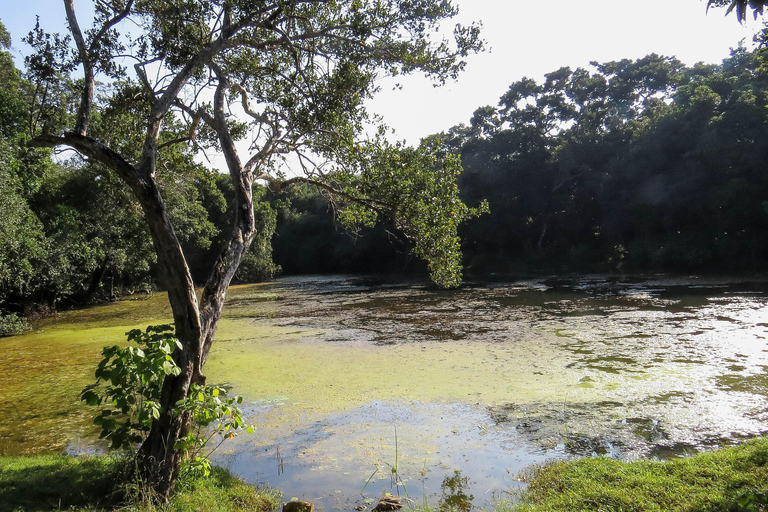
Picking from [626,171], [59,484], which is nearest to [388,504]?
[59,484]

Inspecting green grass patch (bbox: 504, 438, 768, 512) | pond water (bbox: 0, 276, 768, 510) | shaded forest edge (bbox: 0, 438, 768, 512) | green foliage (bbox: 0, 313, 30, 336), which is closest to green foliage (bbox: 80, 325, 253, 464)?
shaded forest edge (bbox: 0, 438, 768, 512)

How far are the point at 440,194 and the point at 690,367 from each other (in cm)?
522

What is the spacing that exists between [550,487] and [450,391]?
3.21m

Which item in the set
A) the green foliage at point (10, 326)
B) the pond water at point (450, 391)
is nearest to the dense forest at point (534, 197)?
the green foliage at point (10, 326)

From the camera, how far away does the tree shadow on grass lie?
143 inches

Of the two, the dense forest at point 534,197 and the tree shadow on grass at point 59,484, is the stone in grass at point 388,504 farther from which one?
the dense forest at point 534,197

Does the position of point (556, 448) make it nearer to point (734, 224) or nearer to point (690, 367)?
point (690, 367)

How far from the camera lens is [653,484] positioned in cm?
379

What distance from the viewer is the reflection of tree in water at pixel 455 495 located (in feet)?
13.1

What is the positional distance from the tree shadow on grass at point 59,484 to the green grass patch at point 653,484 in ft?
10.2

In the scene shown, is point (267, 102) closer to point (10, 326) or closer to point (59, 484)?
point (59, 484)

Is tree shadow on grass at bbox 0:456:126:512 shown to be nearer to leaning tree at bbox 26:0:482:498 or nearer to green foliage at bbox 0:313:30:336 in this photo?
leaning tree at bbox 26:0:482:498

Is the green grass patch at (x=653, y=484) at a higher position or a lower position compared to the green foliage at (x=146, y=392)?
lower

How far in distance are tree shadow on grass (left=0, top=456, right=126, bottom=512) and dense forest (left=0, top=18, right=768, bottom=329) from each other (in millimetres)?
3685
